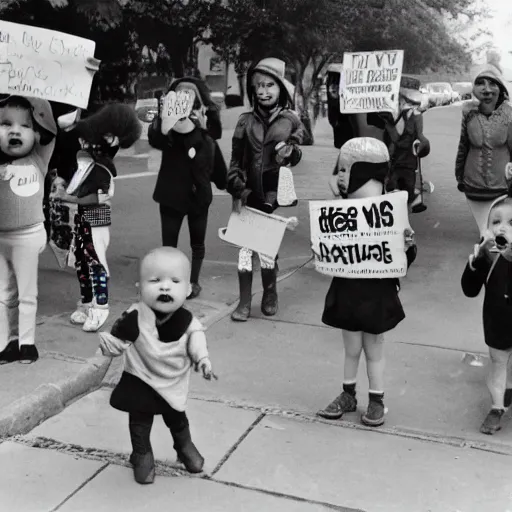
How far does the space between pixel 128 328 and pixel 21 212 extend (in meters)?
1.56

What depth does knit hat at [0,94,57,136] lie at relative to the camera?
4.39 m

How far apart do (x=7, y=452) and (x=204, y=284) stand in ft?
10.1

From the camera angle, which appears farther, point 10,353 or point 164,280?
point 10,353

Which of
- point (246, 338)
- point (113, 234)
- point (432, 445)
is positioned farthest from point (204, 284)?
point (432, 445)

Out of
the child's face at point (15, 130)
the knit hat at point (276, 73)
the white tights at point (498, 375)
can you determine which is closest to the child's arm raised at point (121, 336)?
the child's face at point (15, 130)

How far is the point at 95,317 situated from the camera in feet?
17.5

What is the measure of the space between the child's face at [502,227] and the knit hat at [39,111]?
2448 millimetres

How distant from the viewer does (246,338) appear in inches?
210

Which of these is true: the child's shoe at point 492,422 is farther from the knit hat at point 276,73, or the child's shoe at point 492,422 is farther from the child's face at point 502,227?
the knit hat at point 276,73

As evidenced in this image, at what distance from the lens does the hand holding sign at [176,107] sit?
220 inches

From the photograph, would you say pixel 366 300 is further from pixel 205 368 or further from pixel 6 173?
pixel 6 173

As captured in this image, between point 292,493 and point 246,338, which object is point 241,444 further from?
point 246,338

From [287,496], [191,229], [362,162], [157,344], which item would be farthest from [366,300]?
[191,229]

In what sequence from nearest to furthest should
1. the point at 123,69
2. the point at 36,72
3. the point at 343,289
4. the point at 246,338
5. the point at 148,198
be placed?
the point at 343,289
the point at 36,72
the point at 246,338
the point at 148,198
the point at 123,69
